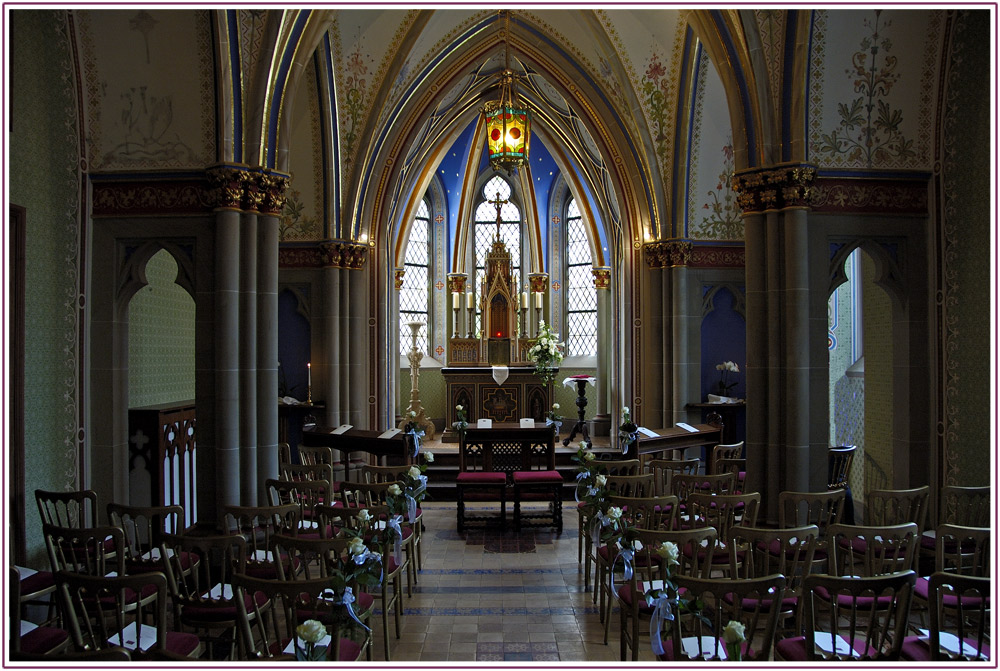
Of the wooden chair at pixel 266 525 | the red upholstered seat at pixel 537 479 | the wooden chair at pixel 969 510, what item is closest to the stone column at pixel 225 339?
the wooden chair at pixel 266 525

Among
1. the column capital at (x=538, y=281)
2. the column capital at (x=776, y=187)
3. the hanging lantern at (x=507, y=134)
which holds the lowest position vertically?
the column capital at (x=776, y=187)

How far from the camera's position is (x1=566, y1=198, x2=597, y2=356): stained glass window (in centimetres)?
2102

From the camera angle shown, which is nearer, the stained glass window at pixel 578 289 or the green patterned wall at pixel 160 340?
the green patterned wall at pixel 160 340

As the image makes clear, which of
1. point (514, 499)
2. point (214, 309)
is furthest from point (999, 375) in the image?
point (214, 309)

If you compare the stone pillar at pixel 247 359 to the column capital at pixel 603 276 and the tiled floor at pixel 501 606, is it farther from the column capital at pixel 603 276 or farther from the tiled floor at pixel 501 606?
the column capital at pixel 603 276

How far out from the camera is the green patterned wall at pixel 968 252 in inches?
250

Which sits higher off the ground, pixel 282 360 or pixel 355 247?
pixel 355 247

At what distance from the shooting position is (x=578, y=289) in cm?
2120

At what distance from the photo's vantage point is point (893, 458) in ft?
23.9

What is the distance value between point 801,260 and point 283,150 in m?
5.41

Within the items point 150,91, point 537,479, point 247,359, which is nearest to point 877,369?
point 537,479

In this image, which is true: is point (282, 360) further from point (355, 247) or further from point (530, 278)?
point (530, 278)

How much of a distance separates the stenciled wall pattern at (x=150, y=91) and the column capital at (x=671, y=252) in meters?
7.51

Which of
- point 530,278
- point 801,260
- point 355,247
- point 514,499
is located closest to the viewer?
point 801,260
